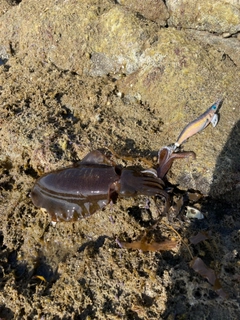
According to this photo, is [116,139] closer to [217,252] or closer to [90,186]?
[90,186]

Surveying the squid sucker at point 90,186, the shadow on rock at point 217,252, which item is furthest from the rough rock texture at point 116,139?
the squid sucker at point 90,186

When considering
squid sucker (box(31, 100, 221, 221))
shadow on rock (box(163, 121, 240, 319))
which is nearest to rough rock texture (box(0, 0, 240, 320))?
shadow on rock (box(163, 121, 240, 319))

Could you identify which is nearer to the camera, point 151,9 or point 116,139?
point 116,139

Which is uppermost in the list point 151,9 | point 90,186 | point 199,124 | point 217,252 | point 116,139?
point 151,9

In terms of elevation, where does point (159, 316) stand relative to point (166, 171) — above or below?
below

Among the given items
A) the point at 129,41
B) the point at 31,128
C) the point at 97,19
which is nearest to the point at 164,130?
the point at 129,41

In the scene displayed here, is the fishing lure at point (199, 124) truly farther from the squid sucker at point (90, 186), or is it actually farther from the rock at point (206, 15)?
the rock at point (206, 15)

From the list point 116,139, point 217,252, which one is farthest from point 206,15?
point 217,252

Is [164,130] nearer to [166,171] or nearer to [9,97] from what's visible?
[166,171]

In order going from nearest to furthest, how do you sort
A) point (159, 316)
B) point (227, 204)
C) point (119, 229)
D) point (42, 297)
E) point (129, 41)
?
1. point (159, 316)
2. point (42, 297)
3. point (119, 229)
4. point (227, 204)
5. point (129, 41)
